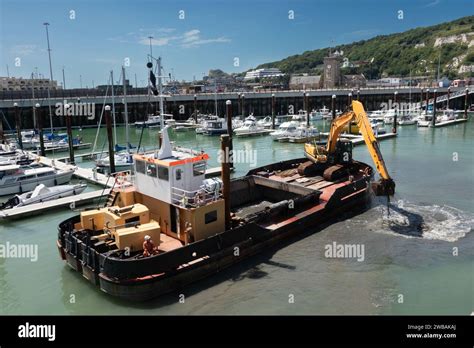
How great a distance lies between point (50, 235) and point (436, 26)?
216 m

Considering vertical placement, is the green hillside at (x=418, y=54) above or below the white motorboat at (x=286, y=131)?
above

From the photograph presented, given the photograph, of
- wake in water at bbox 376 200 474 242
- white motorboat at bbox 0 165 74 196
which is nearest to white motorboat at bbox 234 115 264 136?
white motorboat at bbox 0 165 74 196

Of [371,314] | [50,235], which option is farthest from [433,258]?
[50,235]

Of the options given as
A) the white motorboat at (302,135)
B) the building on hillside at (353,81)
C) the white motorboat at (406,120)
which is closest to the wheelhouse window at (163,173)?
the white motorboat at (302,135)

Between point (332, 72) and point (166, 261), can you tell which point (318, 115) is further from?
point (332, 72)

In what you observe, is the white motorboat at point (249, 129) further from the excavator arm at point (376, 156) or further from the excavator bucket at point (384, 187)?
the excavator bucket at point (384, 187)

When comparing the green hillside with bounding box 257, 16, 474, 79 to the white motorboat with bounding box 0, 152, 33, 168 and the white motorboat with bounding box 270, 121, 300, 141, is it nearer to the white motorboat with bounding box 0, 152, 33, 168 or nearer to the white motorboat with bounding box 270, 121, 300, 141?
the white motorboat with bounding box 270, 121, 300, 141

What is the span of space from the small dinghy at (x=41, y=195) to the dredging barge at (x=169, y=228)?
8.40 m

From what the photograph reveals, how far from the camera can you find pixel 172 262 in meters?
11.0

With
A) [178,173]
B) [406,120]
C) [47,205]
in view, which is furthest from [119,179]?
[406,120]

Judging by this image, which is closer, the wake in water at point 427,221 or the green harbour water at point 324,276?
the green harbour water at point 324,276

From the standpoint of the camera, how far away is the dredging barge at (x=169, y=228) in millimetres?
10727
